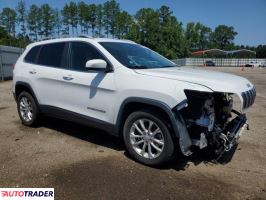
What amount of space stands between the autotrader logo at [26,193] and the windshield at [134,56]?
230 centimetres

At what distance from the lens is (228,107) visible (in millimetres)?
5426

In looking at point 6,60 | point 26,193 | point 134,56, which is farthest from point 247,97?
point 6,60

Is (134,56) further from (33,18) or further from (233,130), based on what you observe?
(33,18)

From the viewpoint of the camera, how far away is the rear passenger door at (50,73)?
6508 millimetres

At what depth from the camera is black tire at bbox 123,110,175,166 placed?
16.2 ft

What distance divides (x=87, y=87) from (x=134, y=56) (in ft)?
3.15

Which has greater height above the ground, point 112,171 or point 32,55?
point 32,55

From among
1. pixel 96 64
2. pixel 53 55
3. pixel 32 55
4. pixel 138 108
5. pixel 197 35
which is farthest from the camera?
pixel 197 35

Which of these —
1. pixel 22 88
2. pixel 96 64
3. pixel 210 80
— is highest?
pixel 96 64

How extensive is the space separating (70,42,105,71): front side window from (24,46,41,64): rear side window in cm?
126

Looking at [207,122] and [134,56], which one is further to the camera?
[134,56]

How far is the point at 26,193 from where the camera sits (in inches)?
165

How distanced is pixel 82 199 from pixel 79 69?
2.62 metres

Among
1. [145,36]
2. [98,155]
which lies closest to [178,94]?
[98,155]
